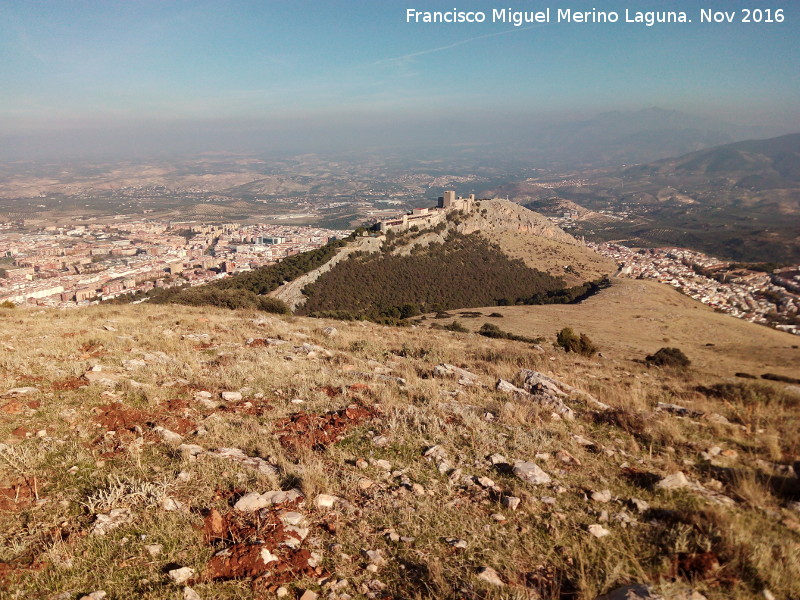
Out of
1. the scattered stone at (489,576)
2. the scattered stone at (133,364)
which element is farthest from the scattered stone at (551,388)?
the scattered stone at (133,364)

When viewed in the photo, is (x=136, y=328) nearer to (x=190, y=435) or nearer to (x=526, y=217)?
(x=190, y=435)

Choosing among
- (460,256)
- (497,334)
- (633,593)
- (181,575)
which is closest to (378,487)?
(181,575)

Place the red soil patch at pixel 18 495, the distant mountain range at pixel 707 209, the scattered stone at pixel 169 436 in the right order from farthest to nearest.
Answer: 1. the distant mountain range at pixel 707 209
2. the scattered stone at pixel 169 436
3. the red soil patch at pixel 18 495

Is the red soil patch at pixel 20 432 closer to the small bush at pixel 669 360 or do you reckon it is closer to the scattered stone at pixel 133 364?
the scattered stone at pixel 133 364

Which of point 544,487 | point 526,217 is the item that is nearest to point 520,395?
point 544,487

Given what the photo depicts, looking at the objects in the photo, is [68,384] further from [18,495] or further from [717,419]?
[717,419]
